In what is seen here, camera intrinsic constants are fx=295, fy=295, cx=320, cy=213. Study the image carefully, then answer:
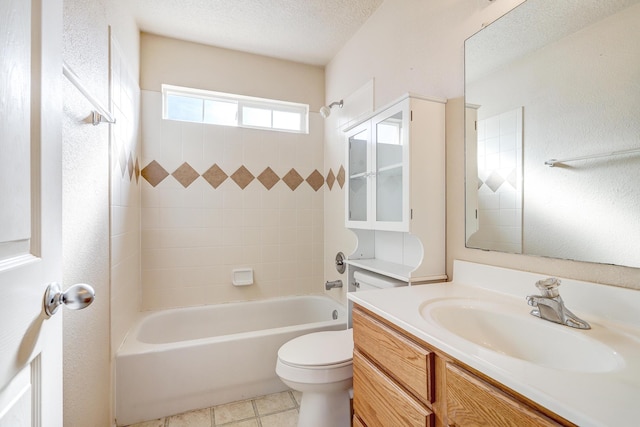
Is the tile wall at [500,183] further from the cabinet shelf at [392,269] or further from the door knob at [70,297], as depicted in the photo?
the door knob at [70,297]

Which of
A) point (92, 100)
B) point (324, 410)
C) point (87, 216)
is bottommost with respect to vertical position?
point (324, 410)

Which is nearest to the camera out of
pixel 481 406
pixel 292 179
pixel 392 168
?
pixel 481 406

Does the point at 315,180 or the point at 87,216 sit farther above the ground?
the point at 315,180

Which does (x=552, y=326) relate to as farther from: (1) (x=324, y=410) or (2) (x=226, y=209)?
(2) (x=226, y=209)

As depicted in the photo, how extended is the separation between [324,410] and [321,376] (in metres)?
0.21

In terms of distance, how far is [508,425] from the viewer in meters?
0.57

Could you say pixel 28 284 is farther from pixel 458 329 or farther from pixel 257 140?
pixel 257 140

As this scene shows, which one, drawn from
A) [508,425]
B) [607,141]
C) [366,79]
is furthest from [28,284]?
[366,79]

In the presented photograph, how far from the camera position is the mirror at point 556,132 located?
0.81 metres

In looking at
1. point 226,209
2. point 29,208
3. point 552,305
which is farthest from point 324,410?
point 226,209

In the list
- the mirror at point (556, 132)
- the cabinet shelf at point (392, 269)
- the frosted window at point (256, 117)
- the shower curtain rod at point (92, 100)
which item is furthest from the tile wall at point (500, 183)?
the frosted window at point (256, 117)

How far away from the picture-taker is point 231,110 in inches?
102

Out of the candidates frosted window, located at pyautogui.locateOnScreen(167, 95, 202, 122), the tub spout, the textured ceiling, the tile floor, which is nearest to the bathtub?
the tile floor

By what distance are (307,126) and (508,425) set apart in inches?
101
